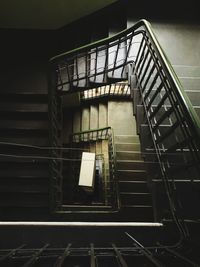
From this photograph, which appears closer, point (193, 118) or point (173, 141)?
point (193, 118)

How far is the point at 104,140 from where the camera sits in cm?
586

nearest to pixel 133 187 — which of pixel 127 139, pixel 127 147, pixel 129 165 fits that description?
pixel 129 165

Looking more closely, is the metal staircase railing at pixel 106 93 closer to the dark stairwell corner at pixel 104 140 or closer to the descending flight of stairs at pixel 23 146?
the dark stairwell corner at pixel 104 140

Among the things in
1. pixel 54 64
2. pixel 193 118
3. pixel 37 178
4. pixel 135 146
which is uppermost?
pixel 54 64

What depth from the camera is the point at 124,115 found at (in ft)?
18.6

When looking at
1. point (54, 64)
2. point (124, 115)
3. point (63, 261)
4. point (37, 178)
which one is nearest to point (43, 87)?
point (54, 64)

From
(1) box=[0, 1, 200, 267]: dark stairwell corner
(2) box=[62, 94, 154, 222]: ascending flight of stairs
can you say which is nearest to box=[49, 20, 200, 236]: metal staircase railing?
(1) box=[0, 1, 200, 267]: dark stairwell corner

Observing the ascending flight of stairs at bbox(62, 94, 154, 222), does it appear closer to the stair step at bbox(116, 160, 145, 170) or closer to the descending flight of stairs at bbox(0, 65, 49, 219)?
Answer: the stair step at bbox(116, 160, 145, 170)

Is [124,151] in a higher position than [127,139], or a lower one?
lower

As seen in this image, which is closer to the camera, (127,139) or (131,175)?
(131,175)

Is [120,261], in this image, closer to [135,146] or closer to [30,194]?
[30,194]

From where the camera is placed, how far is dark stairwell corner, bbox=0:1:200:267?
67.8 inches

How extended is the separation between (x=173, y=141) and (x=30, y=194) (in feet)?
7.37

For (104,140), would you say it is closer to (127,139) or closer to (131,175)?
(127,139)
